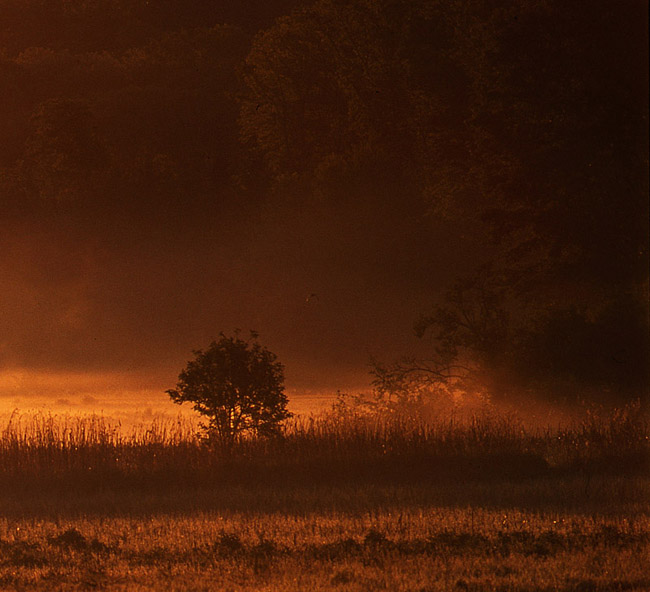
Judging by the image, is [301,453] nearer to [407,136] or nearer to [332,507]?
[332,507]

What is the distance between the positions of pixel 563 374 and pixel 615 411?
89.6 inches

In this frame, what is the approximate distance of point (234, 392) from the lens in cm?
2403

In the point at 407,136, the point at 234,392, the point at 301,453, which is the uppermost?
the point at 407,136

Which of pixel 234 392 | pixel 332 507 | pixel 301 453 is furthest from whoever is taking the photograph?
pixel 234 392

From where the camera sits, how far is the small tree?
2378 cm

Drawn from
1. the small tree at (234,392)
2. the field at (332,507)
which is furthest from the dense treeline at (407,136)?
the small tree at (234,392)

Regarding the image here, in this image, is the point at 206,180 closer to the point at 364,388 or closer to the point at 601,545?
the point at 364,388

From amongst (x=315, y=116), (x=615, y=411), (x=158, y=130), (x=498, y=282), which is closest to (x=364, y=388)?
(x=498, y=282)

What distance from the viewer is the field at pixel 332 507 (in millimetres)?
13234

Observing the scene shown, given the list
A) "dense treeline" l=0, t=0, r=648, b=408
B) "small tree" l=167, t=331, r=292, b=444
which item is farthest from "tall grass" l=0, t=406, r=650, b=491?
"dense treeline" l=0, t=0, r=648, b=408

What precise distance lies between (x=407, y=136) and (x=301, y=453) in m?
24.8

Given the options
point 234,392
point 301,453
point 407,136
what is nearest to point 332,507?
point 301,453

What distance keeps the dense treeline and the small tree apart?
7086 millimetres

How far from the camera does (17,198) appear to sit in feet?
190
